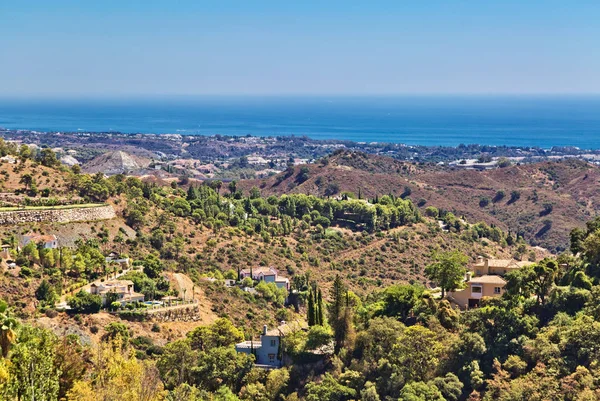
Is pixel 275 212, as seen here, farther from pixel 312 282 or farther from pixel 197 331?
pixel 197 331

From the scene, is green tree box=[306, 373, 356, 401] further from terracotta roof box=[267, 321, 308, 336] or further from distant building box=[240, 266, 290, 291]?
distant building box=[240, 266, 290, 291]

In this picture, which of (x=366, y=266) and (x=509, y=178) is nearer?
(x=366, y=266)

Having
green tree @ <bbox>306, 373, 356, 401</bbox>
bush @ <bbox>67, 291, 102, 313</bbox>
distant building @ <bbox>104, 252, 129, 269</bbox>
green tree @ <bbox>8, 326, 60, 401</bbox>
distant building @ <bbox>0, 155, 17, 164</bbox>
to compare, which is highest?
distant building @ <bbox>0, 155, 17, 164</bbox>

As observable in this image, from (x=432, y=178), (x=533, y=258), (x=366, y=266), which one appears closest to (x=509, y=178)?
(x=432, y=178)

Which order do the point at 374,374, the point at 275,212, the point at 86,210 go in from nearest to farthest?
1. the point at 374,374
2. the point at 86,210
3. the point at 275,212

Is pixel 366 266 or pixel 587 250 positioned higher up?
pixel 587 250

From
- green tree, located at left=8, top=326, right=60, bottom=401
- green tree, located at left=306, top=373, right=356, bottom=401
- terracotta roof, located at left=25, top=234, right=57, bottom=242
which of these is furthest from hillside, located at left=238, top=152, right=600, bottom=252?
green tree, located at left=8, top=326, right=60, bottom=401

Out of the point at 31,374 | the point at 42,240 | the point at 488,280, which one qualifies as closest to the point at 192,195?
the point at 42,240
